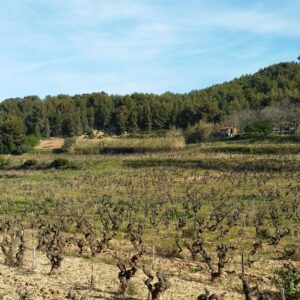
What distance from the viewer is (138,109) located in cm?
10488

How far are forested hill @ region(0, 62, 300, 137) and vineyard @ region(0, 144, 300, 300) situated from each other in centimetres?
4622

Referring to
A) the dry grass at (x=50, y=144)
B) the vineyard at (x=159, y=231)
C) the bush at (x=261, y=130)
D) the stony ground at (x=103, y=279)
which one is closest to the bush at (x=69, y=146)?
the dry grass at (x=50, y=144)

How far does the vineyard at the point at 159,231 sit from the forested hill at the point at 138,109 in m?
46.2

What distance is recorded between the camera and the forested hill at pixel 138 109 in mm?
96188

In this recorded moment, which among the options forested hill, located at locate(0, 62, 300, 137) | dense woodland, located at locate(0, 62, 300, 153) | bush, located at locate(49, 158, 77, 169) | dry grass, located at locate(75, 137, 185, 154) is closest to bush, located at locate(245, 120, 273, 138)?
dry grass, located at locate(75, 137, 185, 154)

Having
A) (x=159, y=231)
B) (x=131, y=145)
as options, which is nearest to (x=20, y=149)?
(x=131, y=145)

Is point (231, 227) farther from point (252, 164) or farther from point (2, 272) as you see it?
point (252, 164)

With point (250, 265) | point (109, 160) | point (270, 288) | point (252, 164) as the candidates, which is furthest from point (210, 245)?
point (109, 160)

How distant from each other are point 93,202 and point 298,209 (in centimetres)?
1197

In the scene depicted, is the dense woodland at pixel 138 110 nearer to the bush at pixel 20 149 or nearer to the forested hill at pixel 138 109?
the forested hill at pixel 138 109

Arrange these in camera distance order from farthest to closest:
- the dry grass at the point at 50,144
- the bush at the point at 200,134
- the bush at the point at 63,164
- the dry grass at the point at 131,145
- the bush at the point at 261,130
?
the dry grass at the point at 50,144, the bush at the point at 200,134, the dry grass at the point at 131,145, the bush at the point at 261,130, the bush at the point at 63,164

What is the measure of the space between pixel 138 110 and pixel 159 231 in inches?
3373

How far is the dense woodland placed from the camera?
Result: 95000 millimetres

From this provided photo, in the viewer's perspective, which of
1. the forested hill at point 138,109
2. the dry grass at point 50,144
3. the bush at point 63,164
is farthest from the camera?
the forested hill at point 138,109
